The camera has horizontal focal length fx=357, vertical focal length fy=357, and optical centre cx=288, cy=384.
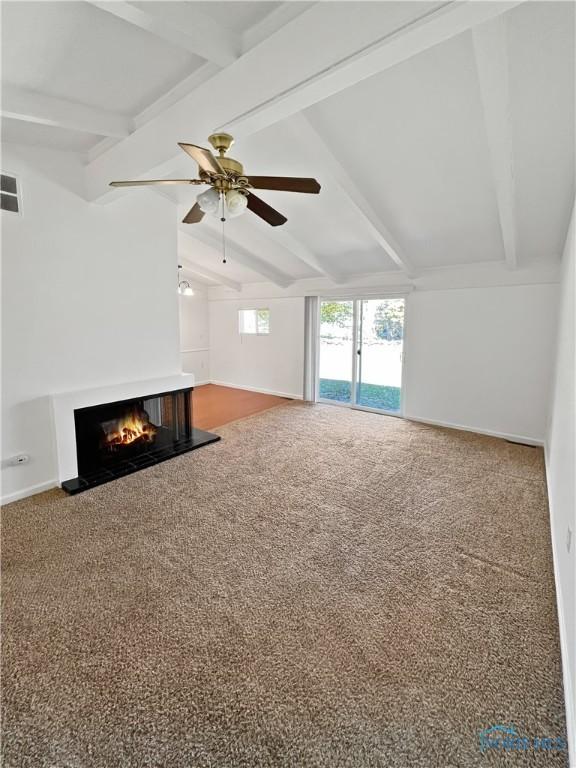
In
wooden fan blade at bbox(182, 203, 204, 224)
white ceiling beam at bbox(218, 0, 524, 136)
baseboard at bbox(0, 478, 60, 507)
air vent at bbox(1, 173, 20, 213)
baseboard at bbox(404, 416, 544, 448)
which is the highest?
white ceiling beam at bbox(218, 0, 524, 136)

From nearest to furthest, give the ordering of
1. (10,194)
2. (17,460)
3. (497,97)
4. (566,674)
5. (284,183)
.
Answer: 1. (566,674)
2. (497,97)
3. (284,183)
4. (10,194)
5. (17,460)

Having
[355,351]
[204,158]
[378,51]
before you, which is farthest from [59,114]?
[355,351]

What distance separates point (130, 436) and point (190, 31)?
3391 millimetres

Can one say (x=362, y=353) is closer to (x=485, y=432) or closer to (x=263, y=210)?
(x=485, y=432)

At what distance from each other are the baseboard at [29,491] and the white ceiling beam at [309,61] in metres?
2.90

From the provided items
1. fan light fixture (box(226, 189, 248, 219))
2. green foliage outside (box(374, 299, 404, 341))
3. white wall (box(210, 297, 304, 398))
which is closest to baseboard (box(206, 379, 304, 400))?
white wall (box(210, 297, 304, 398))

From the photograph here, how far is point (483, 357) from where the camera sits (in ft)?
15.4

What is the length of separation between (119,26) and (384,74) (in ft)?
4.97

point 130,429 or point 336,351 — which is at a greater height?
point 336,351

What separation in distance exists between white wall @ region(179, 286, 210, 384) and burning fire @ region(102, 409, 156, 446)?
378cm

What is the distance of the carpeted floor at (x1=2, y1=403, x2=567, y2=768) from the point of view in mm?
1317

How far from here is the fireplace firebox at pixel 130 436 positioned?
3.42 meters

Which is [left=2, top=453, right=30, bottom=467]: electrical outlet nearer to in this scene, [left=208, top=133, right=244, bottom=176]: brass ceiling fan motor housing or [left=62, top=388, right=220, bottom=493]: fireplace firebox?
[left=62, top=388, right=220, bottom=493]: fireplace firebox

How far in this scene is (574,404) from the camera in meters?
2.00
